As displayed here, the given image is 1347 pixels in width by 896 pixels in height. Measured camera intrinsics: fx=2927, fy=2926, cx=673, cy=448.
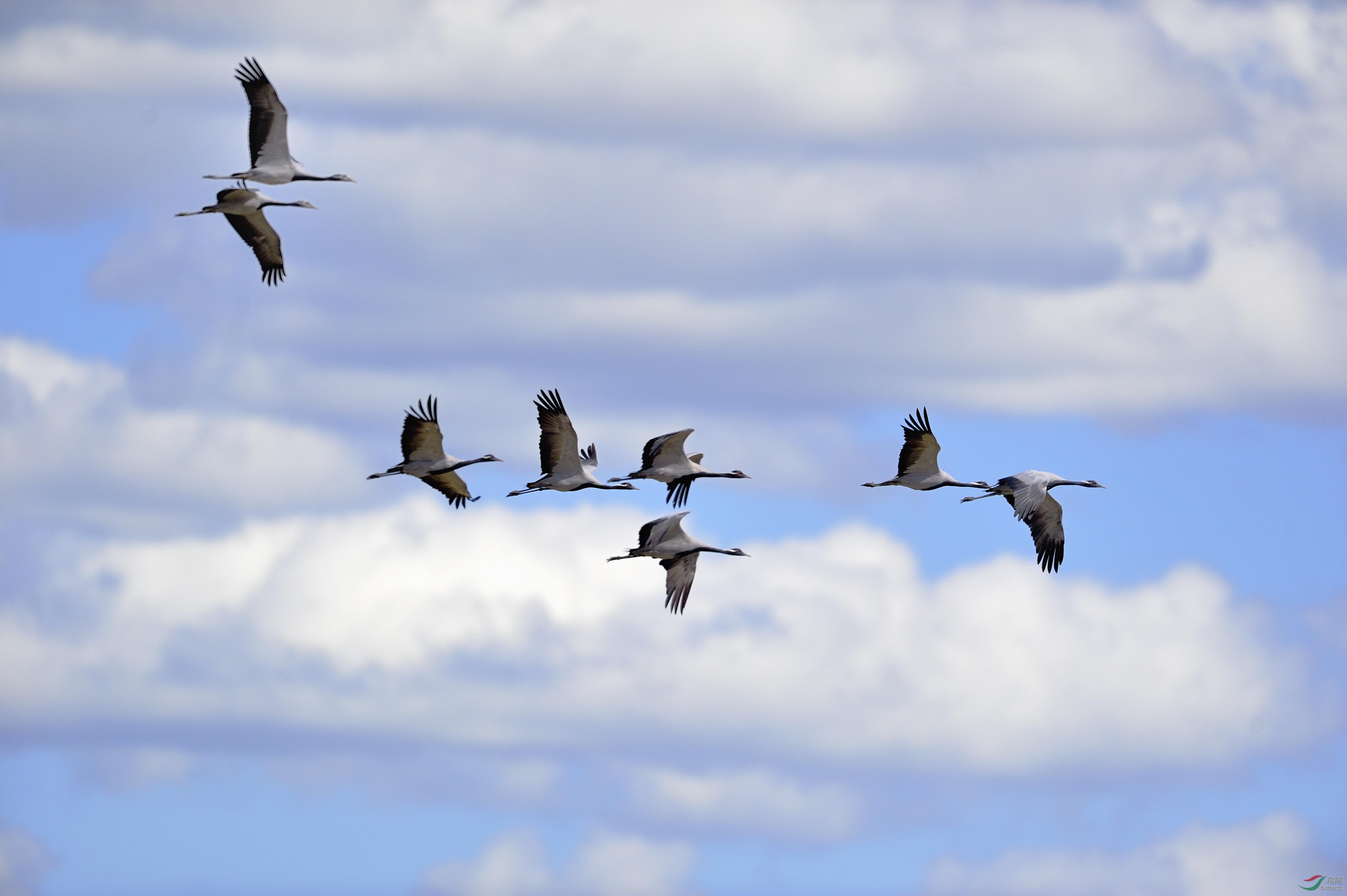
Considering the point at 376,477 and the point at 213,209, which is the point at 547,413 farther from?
the point at 213,209

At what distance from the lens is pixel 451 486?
81.9 m

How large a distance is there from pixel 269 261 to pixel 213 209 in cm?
278

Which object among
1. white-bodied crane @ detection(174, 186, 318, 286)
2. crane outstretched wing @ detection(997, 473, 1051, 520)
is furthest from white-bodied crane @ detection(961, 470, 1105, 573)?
white-bodied crane @ detection(174, 186, 318, 286)

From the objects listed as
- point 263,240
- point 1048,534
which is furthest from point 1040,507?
point 263,240

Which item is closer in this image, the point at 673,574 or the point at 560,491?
the point at 673,574

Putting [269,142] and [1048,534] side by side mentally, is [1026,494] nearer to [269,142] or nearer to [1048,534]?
[1048,534]

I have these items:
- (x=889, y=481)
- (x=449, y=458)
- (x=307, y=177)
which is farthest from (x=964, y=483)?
(x=307, y=177)

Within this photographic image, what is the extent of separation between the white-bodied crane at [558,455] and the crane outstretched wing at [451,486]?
8.99ft

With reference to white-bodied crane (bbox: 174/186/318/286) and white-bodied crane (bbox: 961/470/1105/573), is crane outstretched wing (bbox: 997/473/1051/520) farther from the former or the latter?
white-bodied crane (bbox: 174/186/318/286)

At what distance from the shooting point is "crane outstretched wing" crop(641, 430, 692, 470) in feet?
255

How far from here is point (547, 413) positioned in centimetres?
7744

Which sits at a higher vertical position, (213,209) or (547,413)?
(213,209)

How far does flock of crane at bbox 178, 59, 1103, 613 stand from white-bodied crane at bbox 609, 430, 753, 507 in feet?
0.08

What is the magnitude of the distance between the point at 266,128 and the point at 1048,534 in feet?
77.4
